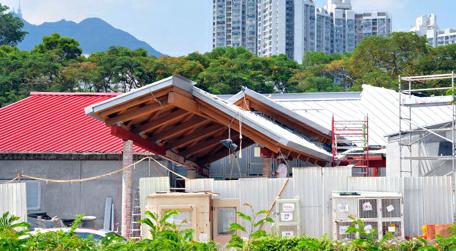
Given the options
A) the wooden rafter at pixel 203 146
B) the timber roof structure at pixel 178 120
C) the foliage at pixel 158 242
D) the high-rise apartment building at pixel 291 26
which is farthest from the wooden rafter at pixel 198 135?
the high-rise apartment building at pixel 291 26

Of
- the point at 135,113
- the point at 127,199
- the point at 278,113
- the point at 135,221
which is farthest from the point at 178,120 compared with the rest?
the point at 278,113

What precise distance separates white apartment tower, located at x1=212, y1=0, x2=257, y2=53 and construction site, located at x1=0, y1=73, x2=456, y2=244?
131 meters

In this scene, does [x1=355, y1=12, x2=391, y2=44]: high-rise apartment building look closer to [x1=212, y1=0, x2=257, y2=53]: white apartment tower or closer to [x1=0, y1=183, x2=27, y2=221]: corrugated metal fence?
[x1=212, y1=0, x2=257, y2=53]: white apartment tower

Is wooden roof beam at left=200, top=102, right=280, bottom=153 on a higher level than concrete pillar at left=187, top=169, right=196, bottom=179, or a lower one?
higher

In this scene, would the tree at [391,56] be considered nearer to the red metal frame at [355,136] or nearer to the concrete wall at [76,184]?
the red metal frame at [355,136]

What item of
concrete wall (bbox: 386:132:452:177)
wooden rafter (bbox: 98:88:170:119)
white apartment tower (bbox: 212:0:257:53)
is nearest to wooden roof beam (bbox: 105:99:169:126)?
wooden rafter (bbox: 98:88:170:119)

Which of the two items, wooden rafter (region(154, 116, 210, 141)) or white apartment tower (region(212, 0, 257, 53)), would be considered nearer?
wooden rafter (region(154, 116, 210, 141))

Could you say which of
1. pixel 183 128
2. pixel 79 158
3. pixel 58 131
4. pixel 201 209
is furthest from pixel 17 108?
pixel 201 209

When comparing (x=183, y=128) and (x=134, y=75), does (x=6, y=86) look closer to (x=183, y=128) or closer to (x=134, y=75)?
(x=134, y=75)

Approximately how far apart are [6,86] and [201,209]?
154ft

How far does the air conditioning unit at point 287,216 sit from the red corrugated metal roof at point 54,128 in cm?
977

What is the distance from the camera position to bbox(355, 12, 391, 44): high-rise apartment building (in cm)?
18462

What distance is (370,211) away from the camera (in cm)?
1973

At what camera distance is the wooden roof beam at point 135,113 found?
22.1 metres
